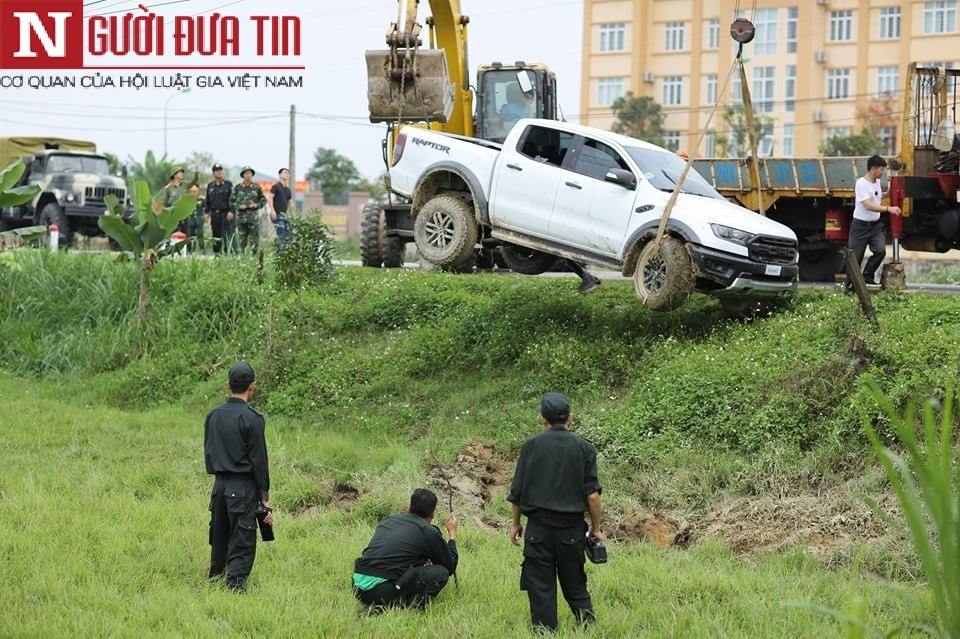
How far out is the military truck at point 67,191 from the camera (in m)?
28.1

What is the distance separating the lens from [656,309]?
1302 cm

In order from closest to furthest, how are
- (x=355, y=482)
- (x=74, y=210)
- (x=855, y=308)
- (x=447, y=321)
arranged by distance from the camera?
(x=355, y=482) → (x=855, y=308) → (x=447, y=321) → (x=74, y=210)

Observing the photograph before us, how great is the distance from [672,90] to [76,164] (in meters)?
38.3

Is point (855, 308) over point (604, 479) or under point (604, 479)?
over

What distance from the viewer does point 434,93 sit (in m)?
15.4

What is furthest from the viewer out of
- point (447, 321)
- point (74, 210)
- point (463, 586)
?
point (74, 210)

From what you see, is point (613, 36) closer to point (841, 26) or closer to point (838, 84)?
point (841, 26)

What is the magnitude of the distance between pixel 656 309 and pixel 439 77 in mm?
4520

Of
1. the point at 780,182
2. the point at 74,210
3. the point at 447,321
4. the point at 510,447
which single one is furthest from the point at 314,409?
the point at 74,210

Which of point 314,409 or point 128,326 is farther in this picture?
point 128,326

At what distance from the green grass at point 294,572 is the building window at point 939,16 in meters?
48.3

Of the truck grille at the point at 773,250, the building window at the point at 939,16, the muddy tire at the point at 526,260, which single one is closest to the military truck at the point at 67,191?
the muddy tire at the point at 526,260

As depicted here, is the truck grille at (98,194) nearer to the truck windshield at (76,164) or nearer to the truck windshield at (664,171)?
the truck windshield at (76,164)

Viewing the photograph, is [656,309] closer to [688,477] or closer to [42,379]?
[688,477]
